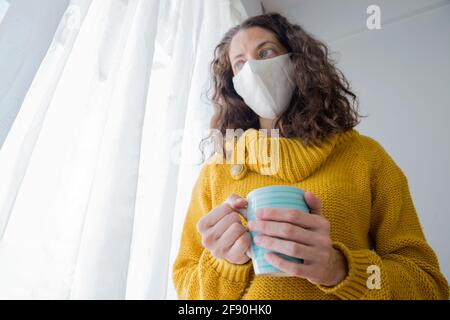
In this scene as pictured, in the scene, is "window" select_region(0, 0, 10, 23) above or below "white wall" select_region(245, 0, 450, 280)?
below

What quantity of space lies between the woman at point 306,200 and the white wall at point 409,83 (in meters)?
0.62

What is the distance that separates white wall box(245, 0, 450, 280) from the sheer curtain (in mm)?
898

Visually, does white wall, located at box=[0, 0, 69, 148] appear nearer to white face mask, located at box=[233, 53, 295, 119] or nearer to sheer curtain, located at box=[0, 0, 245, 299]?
sheer curtain, located at box=[0, 0, 245, 299]

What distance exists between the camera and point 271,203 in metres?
0.33

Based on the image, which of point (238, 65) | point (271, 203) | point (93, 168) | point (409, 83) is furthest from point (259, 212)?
point (409, 83)

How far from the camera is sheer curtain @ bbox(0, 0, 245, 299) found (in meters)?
0.42

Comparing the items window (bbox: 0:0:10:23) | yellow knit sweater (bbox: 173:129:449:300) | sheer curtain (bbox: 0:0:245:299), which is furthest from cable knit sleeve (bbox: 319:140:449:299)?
window (bbox: 0:0:10:23)

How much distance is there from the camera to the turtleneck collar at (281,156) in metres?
0.54

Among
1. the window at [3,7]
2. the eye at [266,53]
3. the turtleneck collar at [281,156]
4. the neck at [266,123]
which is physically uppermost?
the eye at [266,53]

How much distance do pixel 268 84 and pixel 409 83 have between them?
894mm

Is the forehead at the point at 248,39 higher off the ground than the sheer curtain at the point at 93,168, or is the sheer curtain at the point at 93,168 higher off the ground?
the forehead at the point at 248,39

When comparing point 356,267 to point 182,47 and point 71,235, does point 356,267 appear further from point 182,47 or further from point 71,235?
point 182,47

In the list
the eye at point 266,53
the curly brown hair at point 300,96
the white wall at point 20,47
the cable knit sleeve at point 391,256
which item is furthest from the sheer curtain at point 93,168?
the cable knit sleeve at point 391,256

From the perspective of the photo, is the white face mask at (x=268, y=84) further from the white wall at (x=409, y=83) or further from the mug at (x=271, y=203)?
the white wall at (x=409, y=83)
